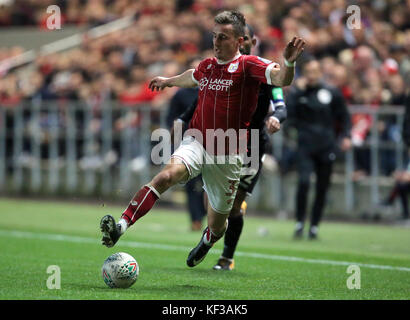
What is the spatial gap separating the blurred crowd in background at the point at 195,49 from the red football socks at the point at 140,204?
761cm

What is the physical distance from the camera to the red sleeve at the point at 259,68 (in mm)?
7289

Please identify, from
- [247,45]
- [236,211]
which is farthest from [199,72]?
[236,211]

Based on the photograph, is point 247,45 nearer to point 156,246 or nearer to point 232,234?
point 232,234

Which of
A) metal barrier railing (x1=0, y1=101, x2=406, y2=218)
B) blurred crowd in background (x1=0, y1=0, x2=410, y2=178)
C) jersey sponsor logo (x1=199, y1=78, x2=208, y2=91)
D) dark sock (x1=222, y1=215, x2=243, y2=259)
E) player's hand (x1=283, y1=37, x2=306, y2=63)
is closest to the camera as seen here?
player's hand (x1=283, y1=37, x2=306, y2=63)

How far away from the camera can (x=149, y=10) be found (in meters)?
23.3

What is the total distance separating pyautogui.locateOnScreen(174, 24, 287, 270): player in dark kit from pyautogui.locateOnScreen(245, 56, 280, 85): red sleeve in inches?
42.3

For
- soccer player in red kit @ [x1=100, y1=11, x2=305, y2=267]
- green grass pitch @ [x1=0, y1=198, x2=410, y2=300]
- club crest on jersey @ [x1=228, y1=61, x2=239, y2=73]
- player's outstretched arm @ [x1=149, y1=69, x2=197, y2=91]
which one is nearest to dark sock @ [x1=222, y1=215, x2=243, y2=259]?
green grass pitch @ [x1=0, y1=198, x2=410, y2=300]

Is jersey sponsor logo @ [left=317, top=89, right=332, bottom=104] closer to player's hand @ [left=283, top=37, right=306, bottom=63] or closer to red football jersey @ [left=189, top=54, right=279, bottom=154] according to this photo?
red football jersey @ [left=189, top=54, right=279, bottom=154]

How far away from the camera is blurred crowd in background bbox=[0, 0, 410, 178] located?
15.8 meters

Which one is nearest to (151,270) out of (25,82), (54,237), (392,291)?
(392,291)

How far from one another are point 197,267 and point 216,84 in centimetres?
245

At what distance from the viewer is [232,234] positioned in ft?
29.4

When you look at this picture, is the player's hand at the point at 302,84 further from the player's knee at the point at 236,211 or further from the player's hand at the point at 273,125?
the player's hand at the point at 273,125
